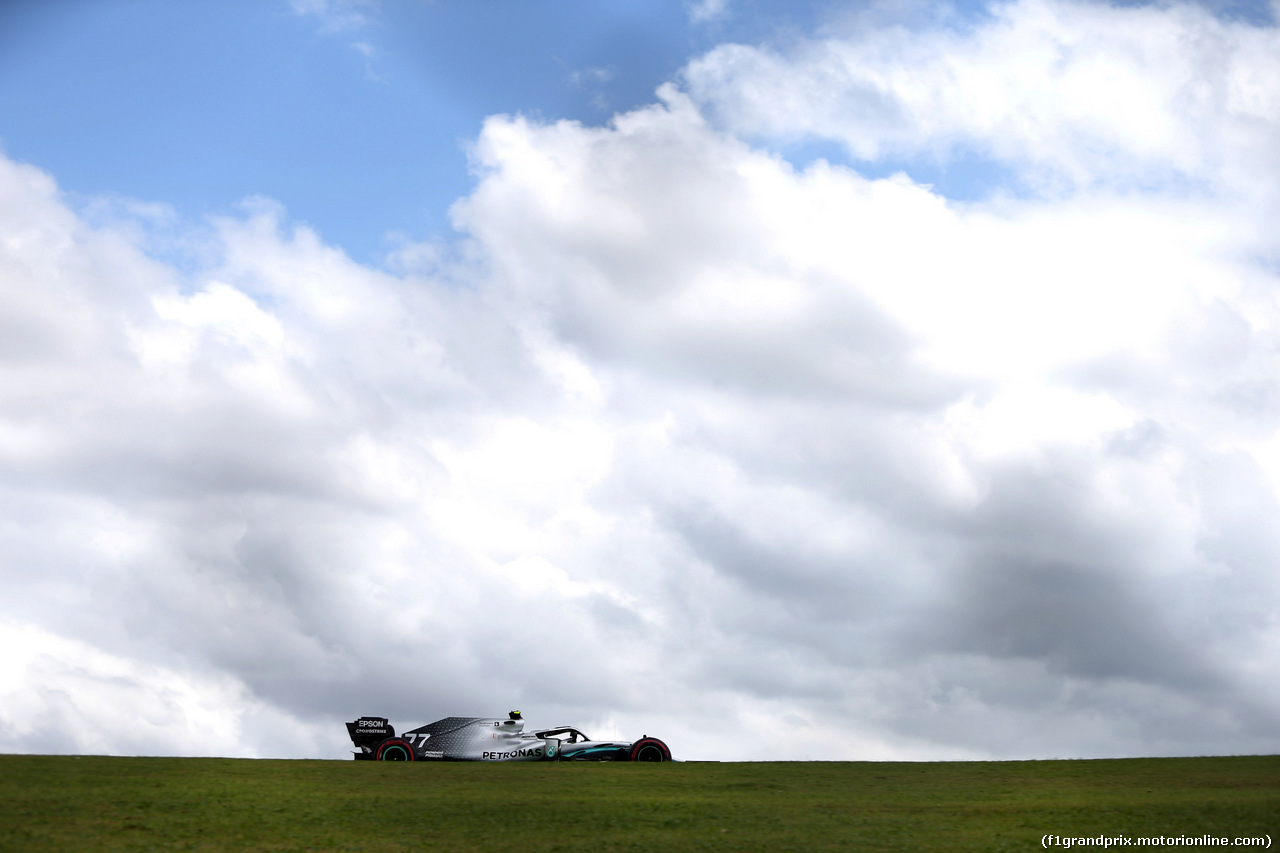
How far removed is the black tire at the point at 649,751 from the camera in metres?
27.8

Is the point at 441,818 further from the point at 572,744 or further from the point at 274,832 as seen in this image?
the point at 572,744

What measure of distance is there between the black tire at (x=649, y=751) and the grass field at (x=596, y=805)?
240 cm

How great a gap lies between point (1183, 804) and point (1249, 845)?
11.5 ft

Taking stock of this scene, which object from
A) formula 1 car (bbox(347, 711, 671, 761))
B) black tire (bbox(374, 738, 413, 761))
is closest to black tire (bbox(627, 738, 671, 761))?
formula 1 car (bbox(347, 711, 671, 761))

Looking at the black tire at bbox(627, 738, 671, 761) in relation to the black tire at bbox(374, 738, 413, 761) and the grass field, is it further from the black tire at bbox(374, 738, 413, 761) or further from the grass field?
the black tire at bbox(374, 738, 413, 761)

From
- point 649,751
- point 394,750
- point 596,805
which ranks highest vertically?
point 394,750

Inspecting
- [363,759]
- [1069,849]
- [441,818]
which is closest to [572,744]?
[363,759]

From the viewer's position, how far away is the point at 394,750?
27.8 metres

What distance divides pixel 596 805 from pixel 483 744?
9103 millimetres

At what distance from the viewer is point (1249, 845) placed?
16344 millimetres

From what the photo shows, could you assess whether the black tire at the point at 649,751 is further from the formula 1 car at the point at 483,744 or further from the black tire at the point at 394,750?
the black tire at the point at 394,750

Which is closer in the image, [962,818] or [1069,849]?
[1069,849]

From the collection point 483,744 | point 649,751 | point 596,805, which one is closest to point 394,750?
point 483,744

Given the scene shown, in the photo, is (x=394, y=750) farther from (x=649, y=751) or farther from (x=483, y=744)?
(x=649, y=751)
